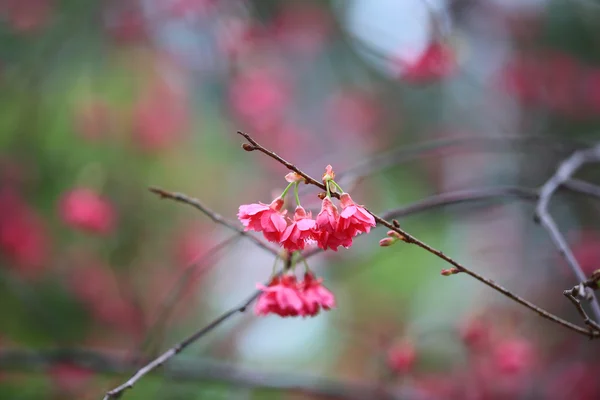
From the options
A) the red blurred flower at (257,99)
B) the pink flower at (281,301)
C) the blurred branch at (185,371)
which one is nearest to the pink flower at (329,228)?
the pink flower at (281,301)

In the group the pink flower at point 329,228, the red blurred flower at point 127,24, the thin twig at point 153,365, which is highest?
the red blurred flower at point 127,24

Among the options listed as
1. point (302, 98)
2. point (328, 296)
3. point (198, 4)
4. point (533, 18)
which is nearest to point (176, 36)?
point (198, 4)

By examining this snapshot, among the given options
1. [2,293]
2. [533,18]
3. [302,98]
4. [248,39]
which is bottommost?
[2,293]

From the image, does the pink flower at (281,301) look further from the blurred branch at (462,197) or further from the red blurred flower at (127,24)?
the red blurred flower at (127,24)

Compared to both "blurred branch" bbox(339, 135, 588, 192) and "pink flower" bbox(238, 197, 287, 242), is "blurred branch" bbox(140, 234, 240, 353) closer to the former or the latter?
"pink flower" bbox(238, 197, 287, 242)

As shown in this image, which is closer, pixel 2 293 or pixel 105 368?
pixel 105 368

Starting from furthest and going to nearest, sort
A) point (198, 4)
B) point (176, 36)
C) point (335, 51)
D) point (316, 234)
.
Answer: point (335, 51)
point (176, 36)
point (198, 4)
point (316, 234)

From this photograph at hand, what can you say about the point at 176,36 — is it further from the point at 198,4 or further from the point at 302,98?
the point at 302,98

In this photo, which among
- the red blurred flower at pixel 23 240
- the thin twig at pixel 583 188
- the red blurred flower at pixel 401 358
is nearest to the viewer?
the thin twig at pixel 583 188
